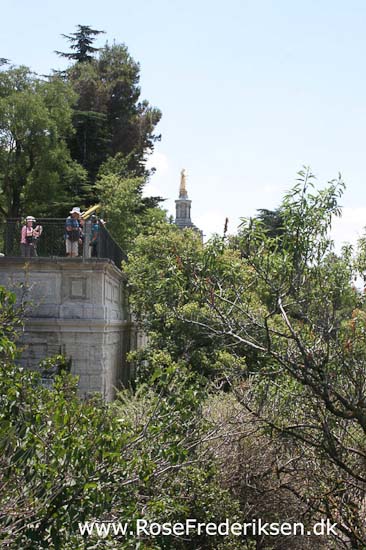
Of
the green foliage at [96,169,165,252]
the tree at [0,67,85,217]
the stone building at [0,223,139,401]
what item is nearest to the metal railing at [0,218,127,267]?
the stone building at [0,223,139,401]

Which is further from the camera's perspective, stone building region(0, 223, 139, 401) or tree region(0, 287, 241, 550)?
stone building region(0, 223, 139, 401)

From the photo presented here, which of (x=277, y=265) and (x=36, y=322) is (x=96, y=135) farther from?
(x=277, y=265)

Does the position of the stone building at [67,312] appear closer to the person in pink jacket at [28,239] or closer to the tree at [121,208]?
the person in pink jacket at [28,239]

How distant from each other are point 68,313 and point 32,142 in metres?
14.7

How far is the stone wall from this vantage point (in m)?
13.1

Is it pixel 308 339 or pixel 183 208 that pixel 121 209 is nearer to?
pixel 308 339

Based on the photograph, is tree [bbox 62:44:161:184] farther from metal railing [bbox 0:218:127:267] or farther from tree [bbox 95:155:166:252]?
metal railing [bbox 0:218:127:267]

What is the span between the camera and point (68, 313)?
516 inches

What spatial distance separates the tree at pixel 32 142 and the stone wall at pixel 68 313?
13.4 meters

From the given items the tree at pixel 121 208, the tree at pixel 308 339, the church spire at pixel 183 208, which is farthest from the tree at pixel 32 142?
the church spire at pixel 183 208

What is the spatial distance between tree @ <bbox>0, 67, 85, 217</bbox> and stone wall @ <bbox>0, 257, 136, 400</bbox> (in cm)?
1342

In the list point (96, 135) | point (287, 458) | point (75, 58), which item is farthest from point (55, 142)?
point (287, 458)

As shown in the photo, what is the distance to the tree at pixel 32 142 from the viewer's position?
25266mm

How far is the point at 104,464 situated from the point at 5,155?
2215 centimetres
